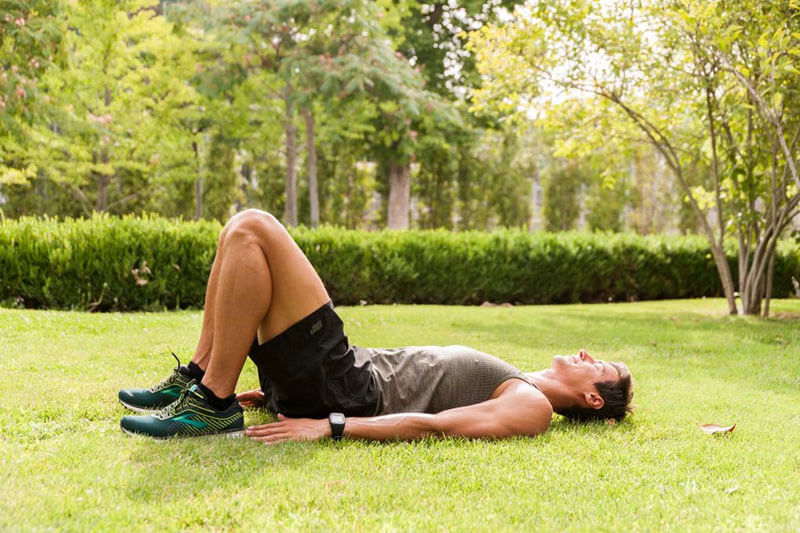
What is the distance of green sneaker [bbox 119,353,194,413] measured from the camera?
3.98m

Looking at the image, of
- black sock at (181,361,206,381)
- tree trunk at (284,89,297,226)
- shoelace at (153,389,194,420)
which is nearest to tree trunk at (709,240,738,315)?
black sock at (181,361,206,381)

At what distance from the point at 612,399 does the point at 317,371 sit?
175 cm

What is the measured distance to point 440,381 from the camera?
3.73 meters

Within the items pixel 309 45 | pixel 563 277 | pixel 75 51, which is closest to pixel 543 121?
pixel 563 277

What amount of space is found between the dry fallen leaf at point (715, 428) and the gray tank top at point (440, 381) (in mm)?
1201

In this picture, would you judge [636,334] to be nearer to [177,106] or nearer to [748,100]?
[748,100]

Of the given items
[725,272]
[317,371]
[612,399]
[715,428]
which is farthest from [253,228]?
[725,272]

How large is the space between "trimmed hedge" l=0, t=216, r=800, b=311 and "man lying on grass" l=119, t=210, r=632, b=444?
6.23 m

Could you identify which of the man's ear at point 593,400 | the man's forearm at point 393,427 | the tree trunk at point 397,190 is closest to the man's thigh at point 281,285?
the man's forearm at point 393,427

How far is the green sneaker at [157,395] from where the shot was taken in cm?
398

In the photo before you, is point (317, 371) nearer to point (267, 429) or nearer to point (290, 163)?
point (267, 429)

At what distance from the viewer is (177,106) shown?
18250mm

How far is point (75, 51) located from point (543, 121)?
38.4 ft

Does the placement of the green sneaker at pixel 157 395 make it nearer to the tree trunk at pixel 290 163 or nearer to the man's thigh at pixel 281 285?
the man's thigh at pixel 281 285
